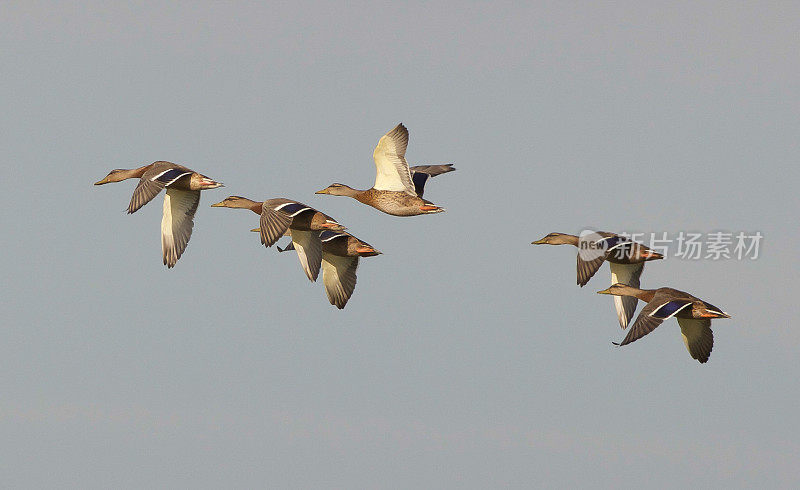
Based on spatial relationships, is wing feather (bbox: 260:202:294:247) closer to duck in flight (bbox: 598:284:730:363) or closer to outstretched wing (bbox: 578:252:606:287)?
outstretched wing (bbox: 578:252:606:287)

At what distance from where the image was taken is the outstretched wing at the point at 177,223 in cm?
4066

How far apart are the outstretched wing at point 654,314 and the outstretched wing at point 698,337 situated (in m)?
2.14

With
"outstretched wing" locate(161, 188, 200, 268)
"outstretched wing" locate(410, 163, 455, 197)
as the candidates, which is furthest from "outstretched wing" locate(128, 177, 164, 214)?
"outstretched wing" locate(410, 163, 455, 197)

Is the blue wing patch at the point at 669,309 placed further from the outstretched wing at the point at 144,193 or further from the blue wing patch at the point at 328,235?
the outstretched wing at the point at 144,193

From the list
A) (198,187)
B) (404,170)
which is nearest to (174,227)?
(198,187)

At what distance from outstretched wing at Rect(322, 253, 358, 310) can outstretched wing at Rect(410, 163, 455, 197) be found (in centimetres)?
292

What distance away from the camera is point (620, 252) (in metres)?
41.6

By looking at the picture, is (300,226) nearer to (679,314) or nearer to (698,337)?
(679,314)

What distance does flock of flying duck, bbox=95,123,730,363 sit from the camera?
124ft

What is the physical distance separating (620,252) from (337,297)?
27.0 ft

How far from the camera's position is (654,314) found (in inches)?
1446

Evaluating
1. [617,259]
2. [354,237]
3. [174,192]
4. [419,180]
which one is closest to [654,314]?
[617,259]

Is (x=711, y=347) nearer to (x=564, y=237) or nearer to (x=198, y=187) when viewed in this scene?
(x=564, y=237)

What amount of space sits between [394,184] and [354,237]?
106 inches
